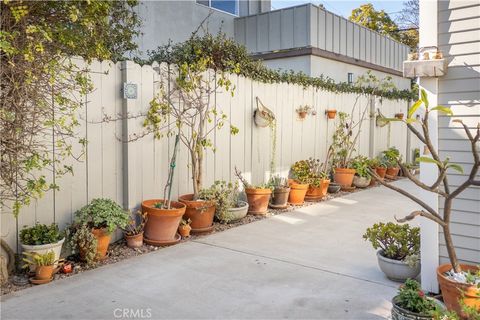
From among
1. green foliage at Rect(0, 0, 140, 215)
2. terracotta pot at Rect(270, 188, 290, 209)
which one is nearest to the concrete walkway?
green foliage at Rect(0, 0, 140, 215)

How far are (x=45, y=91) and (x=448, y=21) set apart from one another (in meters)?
3.35

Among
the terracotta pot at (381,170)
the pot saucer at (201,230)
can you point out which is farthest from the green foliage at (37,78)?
the terracotta pot at (381,170)

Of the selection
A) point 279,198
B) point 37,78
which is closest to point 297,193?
point 279,198

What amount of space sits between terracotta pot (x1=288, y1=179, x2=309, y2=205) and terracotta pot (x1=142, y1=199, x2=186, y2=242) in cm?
262

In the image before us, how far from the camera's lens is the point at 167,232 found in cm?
470

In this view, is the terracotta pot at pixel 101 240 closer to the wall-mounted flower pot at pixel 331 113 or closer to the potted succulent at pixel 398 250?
the potted succulent at pixel 398 250

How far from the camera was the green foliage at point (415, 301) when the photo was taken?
2605mm

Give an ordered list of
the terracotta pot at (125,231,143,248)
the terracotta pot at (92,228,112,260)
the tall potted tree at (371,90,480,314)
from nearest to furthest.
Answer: the tall potted tree at (371,90,480,314), the terracotta pot at (92,228,112,260), the terracotta pot at (125,231,143,248)

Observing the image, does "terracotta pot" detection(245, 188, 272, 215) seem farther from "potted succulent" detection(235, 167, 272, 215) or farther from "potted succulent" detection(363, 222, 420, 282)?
"potted succulent" detection(363, 222, 420, 282)

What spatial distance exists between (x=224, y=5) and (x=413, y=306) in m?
9.35

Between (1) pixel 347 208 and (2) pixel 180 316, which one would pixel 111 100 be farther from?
(1) pixel 347 208

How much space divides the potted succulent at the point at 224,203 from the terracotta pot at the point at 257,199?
0.77 feet

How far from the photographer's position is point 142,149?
4.94 metres

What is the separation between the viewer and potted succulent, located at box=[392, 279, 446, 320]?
2570 millimetres
